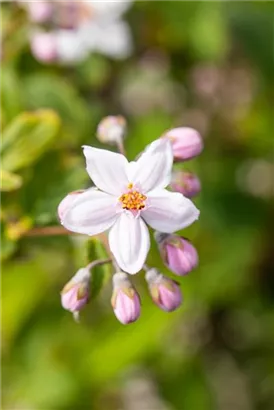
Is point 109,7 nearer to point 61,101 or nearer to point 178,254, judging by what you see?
Result: point 61,101

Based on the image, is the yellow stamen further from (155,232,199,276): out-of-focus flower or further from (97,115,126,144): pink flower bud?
(97,115,126,144): pink flower bud

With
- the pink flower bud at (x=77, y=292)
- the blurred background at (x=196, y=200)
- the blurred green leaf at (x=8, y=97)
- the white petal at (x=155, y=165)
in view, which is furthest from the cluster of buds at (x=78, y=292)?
the blurred green leaf at (x=8, y=97)

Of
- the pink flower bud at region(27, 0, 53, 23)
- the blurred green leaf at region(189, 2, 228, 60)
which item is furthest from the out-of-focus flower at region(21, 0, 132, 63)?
the blurred green leaf at region(189, 2, 228, 60)

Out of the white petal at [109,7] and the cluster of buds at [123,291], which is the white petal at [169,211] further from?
the white petal at [109,7]

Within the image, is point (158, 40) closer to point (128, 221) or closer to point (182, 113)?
point (182, 113)

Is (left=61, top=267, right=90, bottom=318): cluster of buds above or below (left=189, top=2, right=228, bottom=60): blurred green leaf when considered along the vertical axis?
below

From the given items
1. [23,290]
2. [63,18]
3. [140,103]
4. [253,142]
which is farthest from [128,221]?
[140,103]
